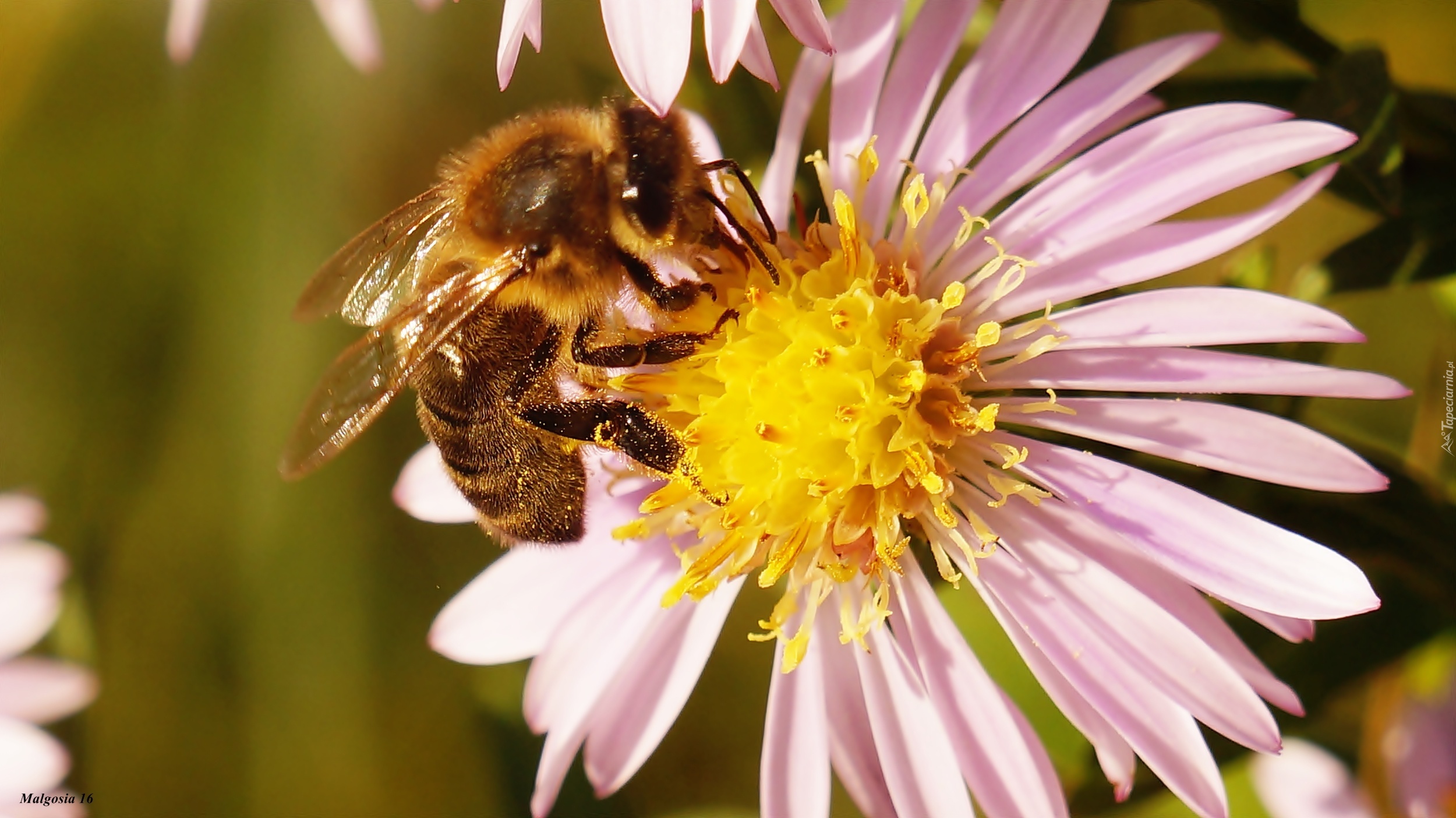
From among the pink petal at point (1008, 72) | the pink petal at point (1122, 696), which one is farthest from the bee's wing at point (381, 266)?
the pink petal at point (1122, 696)

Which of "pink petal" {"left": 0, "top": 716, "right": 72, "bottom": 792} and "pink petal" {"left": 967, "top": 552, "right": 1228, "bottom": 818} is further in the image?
"pink petal" {"left": 0, "top": 716, "right": 72, "bottom": 792}

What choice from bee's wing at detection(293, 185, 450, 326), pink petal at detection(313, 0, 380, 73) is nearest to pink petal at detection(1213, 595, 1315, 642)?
bee's wing at detection(293, 185, 450, 326)

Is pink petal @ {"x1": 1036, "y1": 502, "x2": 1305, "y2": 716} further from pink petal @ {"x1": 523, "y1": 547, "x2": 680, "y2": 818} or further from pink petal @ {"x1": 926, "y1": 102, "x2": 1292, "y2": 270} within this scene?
pink petal @ {"x1": 523, "y1": 547, "x2": 680, "y2": 818}

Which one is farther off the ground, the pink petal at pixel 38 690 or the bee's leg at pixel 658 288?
the bee's leg at pixel 658 288

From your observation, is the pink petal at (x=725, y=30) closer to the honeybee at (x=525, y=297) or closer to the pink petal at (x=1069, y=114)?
the honeybee at (x=525, y=297)

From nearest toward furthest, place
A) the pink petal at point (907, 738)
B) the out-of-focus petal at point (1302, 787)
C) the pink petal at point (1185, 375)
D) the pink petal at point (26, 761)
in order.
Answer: the pink petal at point (1185, 375) → the pink petal at point (907, 738) → the out-of-focus petal at point (1302, 787) → the pink petal at point (26, 761)

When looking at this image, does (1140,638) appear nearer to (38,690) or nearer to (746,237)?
(746,237)

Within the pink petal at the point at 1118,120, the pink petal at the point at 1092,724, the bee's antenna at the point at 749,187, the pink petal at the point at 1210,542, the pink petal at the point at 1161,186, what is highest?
the bee's antenna at the point at 749,187
